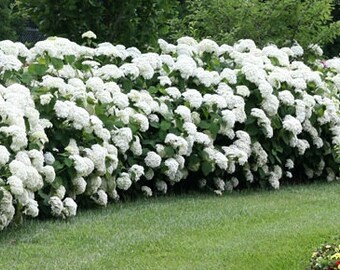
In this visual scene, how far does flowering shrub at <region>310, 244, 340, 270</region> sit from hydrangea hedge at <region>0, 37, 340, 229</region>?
2.07 meters

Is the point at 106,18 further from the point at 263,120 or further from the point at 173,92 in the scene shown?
the point at 263,120

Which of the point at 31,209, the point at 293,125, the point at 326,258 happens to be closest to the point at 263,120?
the point at 293,125

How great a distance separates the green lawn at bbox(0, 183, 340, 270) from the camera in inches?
198

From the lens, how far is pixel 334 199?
7539 mm

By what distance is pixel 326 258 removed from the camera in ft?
15.1

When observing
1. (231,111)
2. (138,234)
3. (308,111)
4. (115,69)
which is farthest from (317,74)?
(138,234)

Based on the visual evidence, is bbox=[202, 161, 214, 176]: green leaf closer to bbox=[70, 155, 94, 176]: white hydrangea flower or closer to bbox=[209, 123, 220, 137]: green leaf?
bbox=[209, 123, 220, 137]: green leaf

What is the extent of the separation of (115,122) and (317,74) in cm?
297

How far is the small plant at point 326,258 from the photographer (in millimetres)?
4438

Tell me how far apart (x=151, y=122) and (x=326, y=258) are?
3217mm

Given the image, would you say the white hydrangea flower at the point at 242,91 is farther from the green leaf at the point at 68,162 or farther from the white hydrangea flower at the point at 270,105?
the green leaf at the point at 68,162

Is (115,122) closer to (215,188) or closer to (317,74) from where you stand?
(215,188)

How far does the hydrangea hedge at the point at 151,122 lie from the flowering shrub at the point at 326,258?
81.6 inches

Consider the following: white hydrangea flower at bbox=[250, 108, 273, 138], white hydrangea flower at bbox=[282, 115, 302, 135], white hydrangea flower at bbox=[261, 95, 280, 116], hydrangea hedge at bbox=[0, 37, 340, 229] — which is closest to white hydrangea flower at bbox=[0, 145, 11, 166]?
hydrangea hedge at bbox=[0, 37, 340, 229]
